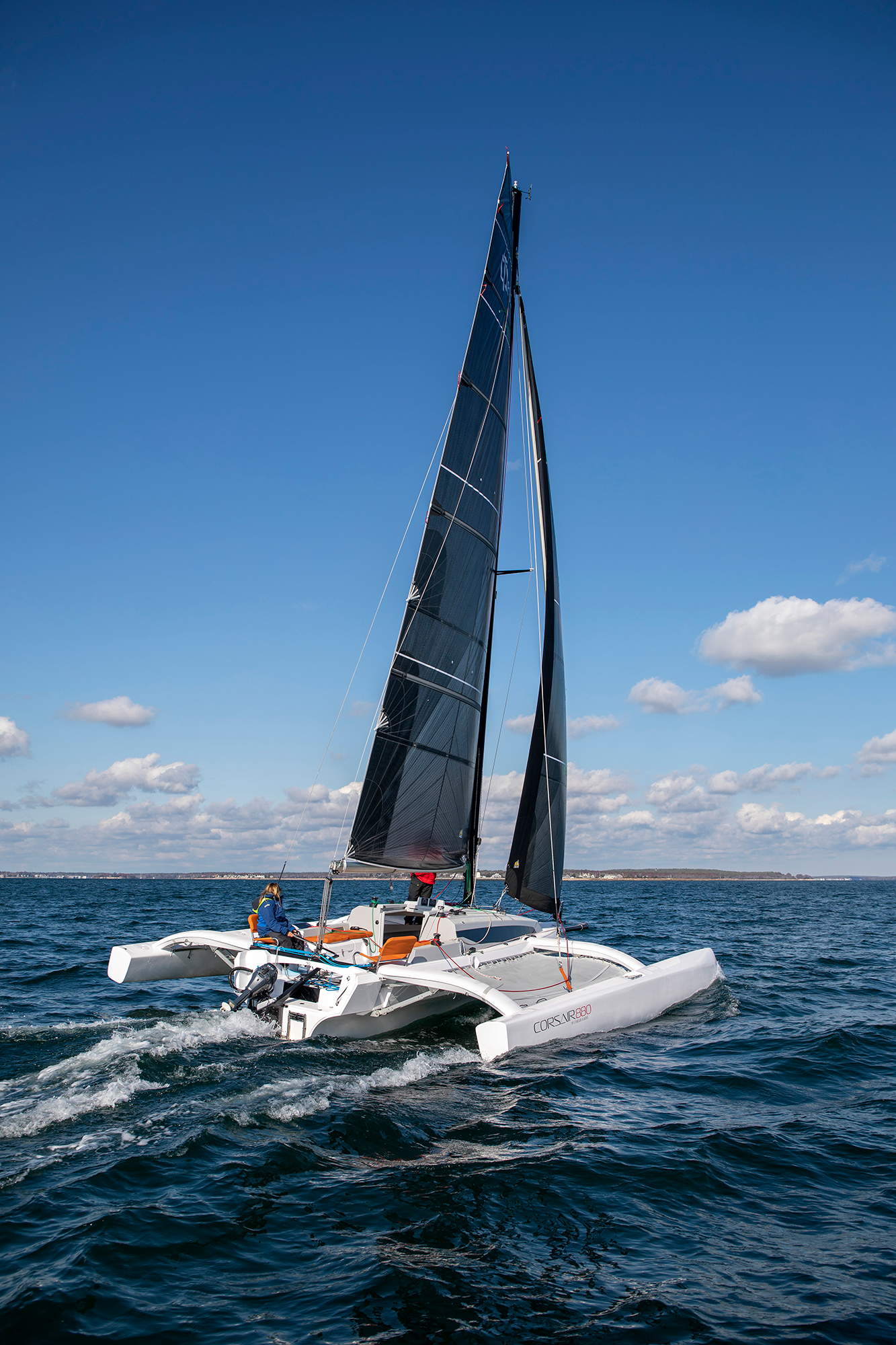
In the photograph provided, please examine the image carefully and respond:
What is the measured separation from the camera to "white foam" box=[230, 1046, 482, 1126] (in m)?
6.07

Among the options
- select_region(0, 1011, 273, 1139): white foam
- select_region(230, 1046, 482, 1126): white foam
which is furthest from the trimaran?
select_region(230, 1046, 482, 1126): white foam

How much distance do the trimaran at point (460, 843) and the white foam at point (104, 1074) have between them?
17.5 inches

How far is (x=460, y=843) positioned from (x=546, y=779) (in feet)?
5.61

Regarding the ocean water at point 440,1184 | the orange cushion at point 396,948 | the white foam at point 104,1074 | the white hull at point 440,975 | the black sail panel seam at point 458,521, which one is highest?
the black sail panel seam at point 458,521

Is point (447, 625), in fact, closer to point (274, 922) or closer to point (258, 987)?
point (274, 922)

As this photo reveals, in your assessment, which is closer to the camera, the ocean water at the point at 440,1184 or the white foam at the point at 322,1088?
the ocean water at the point at 440,1184

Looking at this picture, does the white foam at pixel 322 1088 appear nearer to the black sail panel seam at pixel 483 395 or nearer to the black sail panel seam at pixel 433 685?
the black sail panel seam at pixel 433 685

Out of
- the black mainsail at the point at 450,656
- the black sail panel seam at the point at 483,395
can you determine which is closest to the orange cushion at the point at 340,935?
the black mainsail at the point at 450,656

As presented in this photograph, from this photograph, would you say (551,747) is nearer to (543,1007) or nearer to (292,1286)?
(543,1007)

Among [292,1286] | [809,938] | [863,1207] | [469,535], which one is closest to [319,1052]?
[292,1286]

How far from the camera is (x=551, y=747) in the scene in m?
12.4

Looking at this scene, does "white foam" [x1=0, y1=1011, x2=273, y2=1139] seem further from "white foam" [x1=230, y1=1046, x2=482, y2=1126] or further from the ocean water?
"white foam" [x1=230, y1=1046, x2=482, y2=1126]

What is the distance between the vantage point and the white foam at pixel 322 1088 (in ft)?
19.9

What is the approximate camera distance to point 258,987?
314 inches
